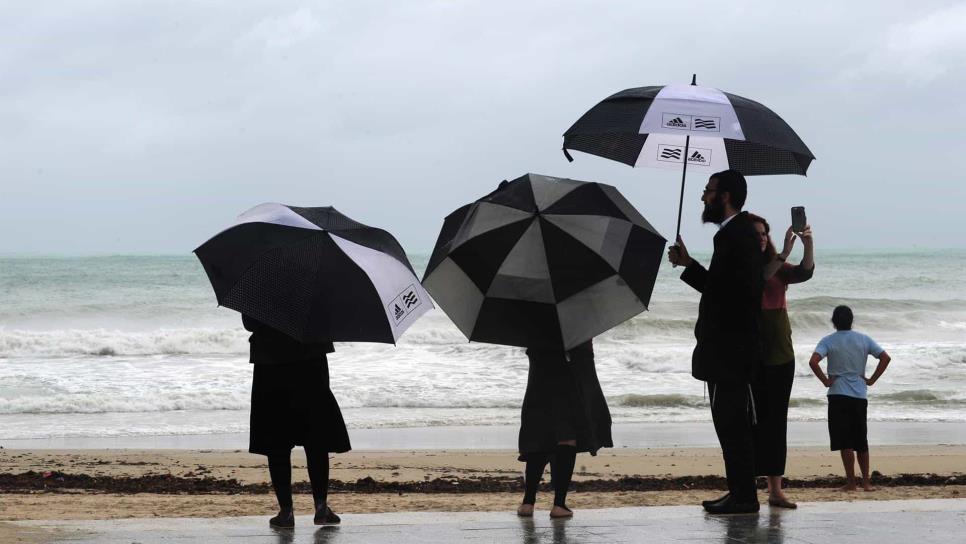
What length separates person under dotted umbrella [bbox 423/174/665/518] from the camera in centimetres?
572

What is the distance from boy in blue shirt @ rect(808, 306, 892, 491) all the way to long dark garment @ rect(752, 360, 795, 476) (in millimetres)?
2212

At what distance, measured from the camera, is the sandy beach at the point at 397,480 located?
7992 millimetres

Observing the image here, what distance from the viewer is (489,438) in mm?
13727

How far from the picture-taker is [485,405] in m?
17.1

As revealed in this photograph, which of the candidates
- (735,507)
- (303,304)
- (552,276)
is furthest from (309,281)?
(735,507)

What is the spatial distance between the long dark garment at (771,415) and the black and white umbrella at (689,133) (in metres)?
1.01

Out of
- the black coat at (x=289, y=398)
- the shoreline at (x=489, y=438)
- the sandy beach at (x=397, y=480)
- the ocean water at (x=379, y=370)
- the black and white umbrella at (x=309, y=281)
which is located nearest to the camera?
the black and white umbrella at (x=309, y=281)

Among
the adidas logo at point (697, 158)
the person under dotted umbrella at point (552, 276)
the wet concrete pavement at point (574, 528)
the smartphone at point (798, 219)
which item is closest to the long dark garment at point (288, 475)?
the wet concrete pavement at point (574, 528)

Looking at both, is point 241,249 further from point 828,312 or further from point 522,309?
point 828,312

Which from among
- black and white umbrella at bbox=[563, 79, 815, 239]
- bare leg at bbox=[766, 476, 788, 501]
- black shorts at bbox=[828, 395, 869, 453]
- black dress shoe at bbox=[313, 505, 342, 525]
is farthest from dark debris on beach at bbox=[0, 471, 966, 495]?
black and white umbrella at bbox=[563, 79, 815, 239]

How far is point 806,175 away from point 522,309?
1.80 m

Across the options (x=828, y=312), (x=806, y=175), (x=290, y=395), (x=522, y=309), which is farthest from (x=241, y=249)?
(x=828, y=312)

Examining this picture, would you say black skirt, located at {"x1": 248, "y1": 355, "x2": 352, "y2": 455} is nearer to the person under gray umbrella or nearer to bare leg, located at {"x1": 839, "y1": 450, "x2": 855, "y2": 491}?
the person under gray umbrella

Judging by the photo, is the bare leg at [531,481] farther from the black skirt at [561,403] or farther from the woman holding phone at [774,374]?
the woman holding phone at [774,374]
